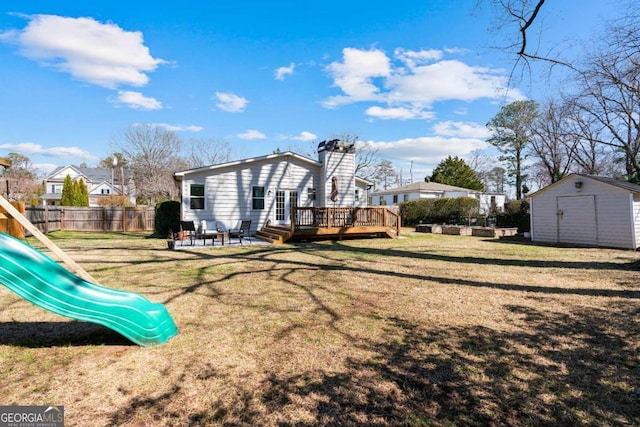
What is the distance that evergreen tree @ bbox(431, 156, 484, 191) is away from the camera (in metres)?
40.5

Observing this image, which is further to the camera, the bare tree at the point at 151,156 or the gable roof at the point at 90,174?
the gable roof at the point at 90,174

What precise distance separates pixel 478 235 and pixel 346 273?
42.2 feet

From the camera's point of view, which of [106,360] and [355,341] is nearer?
[106,360]

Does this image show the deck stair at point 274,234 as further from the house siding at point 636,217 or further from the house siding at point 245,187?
the house siding at point 636,217

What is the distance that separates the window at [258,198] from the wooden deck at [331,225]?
1.12 m

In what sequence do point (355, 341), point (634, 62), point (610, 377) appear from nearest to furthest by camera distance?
point (610, 377)
point (355, 341)
point (634, 62)

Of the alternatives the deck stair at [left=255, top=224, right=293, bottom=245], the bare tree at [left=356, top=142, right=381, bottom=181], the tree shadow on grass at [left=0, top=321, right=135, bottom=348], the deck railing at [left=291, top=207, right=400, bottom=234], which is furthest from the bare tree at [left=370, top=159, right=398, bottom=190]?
the tree shadow on grass at [left=0, top=321, right=135, bottom=348]

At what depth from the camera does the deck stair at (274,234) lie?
12.7m

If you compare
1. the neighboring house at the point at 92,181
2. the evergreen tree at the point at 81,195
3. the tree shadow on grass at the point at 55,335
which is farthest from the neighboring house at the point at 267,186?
the neighboring house at the point at 92,181

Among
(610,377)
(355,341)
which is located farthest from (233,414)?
(610,377)

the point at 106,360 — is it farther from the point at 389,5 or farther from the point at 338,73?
the point at 338,73

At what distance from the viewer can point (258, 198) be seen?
1490 centimetres

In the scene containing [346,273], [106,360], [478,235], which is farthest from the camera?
[478,235]

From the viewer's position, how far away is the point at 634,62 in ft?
25.4
